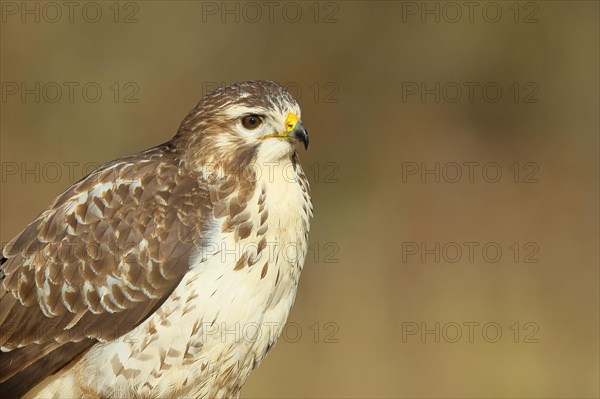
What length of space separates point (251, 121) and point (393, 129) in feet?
20.7

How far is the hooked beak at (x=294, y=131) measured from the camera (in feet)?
19.3

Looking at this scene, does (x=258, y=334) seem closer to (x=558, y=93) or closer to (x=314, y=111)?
(x=314, y=111)

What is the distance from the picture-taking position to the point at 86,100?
11.9 meters

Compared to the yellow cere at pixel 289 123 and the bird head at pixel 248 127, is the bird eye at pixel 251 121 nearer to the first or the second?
the bird head at pixel 248 127

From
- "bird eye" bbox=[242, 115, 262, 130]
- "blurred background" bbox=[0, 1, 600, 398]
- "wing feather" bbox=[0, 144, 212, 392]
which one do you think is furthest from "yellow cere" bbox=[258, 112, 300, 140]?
"blurred background" bbox=[0, 1, 600, 398]

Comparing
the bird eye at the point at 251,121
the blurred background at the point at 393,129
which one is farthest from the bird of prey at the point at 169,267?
the blurred background at the point at 393,129

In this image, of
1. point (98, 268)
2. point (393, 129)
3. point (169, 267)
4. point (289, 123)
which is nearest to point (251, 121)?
point (289, 123)

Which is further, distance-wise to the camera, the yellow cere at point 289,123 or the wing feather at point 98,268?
the yellow cere at point 289,123

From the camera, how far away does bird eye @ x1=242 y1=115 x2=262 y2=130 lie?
5969 millimetres

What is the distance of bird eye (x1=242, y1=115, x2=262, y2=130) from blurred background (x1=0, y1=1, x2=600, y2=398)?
4.68 m

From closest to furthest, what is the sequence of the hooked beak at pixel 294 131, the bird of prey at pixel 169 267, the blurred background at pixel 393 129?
the bird of prey at pixel 169 267
the hooked beak at pixel 294 131
the blurred background at pixel 393 129

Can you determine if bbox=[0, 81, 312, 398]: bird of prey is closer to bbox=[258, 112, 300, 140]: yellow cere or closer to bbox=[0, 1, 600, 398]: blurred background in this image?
bbox=[258, 112, 300, 140]: yellow cere

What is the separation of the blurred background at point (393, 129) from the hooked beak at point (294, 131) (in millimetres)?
4709

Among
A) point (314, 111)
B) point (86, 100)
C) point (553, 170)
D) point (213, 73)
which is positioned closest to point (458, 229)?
point (553, 170)
